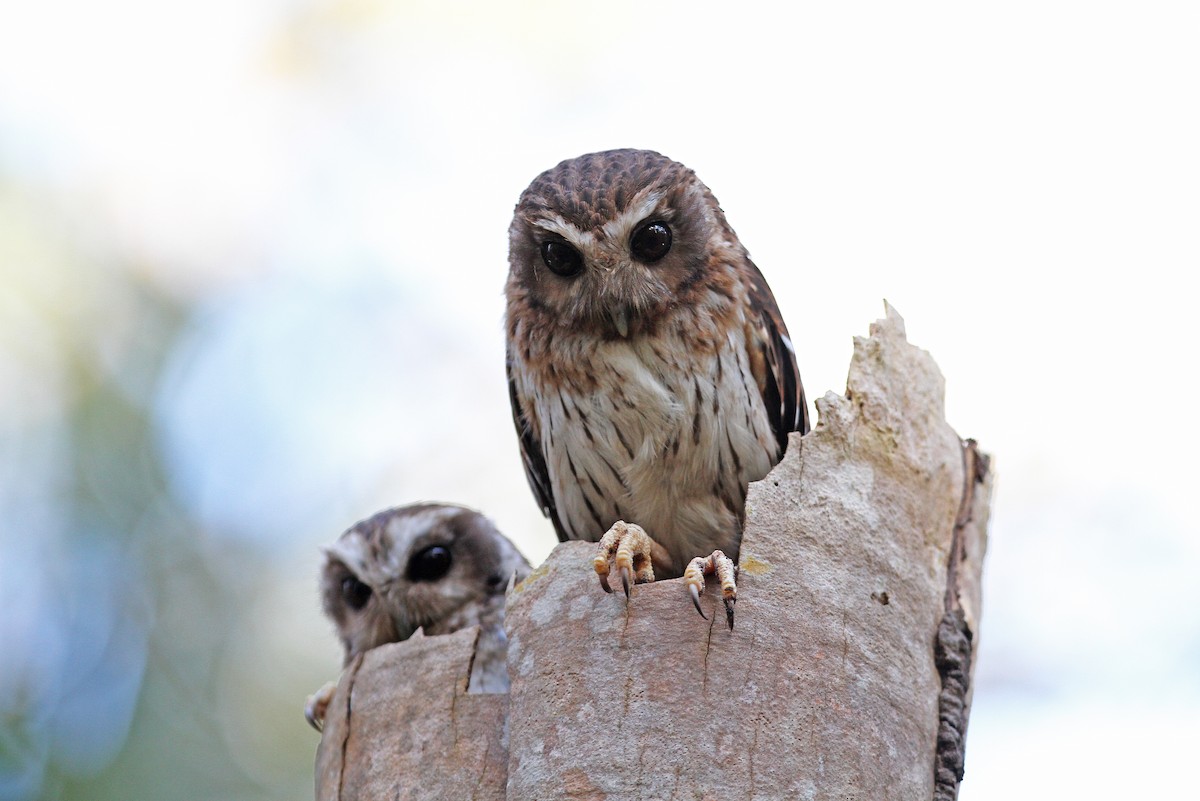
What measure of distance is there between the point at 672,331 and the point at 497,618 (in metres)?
1.45

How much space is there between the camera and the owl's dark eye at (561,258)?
360 cm

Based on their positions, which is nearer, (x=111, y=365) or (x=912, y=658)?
(x=912, y=658)

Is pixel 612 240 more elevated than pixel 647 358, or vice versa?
pixel 612 240

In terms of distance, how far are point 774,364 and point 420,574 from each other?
1.63 meters

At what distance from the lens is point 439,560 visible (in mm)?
4562

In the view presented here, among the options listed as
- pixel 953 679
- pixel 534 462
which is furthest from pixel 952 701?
pixel 534 462

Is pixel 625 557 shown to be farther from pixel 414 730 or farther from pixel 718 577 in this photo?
pixel 414 730

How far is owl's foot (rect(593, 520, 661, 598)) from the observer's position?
2.73m

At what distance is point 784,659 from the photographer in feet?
8.66

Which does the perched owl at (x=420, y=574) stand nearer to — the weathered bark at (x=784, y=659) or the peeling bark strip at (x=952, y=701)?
the weathered bark at (x=784, y=659)

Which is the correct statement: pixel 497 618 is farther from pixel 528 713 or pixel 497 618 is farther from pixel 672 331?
pixel 528 713

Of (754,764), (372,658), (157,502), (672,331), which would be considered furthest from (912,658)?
(157,502)

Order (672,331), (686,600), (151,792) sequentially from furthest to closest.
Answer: (151,792)
(672,331)
(686,600)

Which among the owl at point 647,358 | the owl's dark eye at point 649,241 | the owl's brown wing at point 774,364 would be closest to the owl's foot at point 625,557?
the owl at point 647,358
